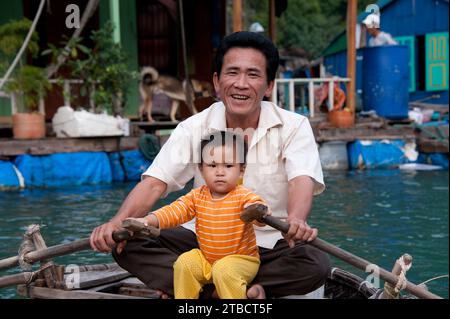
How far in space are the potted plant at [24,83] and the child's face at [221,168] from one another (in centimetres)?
646

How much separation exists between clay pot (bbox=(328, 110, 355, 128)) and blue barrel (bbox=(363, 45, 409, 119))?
1053mm

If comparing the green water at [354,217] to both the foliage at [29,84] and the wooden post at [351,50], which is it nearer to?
the foliage at [29,84]

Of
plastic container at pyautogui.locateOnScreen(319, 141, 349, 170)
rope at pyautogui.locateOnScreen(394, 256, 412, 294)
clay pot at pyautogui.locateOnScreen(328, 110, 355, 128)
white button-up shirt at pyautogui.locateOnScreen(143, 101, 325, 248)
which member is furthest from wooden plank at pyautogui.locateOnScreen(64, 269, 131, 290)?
clay pot at pyautogui.locateOnScreen(328, 110, 355, 128)

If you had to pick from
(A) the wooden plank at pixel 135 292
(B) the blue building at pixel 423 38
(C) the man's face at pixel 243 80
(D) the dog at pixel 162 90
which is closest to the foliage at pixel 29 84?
(D) the dog at pixel 162 90

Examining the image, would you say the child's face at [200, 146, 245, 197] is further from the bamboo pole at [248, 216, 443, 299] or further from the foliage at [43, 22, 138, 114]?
the foliage at [43, 22, 138, 114]

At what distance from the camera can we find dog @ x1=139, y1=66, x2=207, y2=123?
34.1 feet

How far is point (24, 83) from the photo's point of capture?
870 cm

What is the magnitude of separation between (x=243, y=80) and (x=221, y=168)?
0.43 metres

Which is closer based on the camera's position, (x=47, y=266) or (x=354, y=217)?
(x=47, y=266)

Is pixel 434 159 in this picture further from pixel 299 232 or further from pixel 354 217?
pixel 299 232

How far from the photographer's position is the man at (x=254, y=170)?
9.49ft

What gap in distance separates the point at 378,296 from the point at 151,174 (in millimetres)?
1140

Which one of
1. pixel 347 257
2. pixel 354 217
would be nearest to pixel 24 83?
pixel 354 217

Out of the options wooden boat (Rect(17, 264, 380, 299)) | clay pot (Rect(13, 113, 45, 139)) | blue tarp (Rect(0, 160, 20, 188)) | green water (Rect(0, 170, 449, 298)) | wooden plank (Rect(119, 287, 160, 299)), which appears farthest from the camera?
clay pot (Rect(13, 113, 45, 139))
